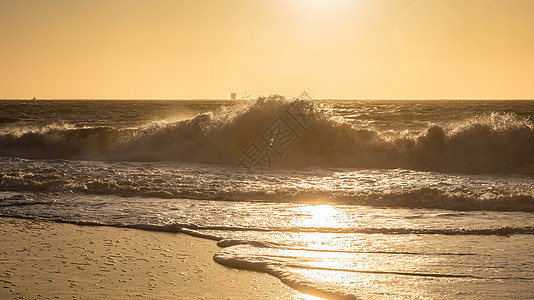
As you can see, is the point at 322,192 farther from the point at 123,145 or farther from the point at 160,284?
the point at 123,145

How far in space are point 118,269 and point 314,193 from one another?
5318 mm

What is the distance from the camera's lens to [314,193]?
32.6ft

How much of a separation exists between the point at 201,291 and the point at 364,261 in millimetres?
Answer: 1774

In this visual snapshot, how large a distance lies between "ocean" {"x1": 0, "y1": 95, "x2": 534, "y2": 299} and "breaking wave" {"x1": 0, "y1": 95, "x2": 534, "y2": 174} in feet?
0.17

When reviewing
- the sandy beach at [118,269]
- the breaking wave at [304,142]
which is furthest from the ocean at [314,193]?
the sandy beach at [118,269]

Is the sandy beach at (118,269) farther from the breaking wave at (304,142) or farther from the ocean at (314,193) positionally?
the breaking wave at (304,142)

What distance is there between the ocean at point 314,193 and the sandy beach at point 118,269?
31 cm

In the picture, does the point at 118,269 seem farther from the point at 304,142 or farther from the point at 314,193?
the point at 304,142

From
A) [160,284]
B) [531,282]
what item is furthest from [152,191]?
[531,282]

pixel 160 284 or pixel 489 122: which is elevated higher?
pixel 489 122

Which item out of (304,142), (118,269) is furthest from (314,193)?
(304,142)

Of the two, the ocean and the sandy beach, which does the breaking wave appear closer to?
the ocean

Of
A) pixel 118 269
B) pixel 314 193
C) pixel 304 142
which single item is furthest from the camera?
pixel 304 142

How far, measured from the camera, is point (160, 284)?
15.5 feet
